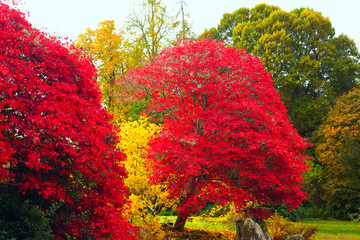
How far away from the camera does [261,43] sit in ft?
81.9

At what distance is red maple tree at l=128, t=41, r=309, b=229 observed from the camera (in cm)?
934

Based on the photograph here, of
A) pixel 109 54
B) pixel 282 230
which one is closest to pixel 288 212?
pixel 282 230

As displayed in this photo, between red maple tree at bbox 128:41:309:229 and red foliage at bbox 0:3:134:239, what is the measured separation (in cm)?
317

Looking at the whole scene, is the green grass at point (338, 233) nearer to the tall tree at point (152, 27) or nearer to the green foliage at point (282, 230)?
the green foliage at point (282, 230)

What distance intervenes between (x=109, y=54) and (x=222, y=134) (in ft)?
49.5

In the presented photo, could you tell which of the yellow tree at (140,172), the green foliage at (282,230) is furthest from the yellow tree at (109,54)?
the green foliage at (282,230)

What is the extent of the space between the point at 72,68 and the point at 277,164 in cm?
661

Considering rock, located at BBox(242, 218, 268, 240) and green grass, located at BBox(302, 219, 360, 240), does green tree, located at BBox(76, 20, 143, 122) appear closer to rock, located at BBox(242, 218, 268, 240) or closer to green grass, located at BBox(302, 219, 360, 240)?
green grass, located at BBox(302, 219, 360, 240)

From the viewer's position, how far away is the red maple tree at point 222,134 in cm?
934

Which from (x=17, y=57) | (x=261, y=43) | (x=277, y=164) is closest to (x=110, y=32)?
(x=261, y=43)

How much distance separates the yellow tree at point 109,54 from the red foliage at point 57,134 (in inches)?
617

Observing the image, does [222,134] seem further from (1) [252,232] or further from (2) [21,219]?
(2) [21,219]

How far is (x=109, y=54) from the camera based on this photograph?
22812mm

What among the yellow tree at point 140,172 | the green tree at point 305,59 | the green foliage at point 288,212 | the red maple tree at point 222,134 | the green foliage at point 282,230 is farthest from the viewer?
the green tree at point 305,59
